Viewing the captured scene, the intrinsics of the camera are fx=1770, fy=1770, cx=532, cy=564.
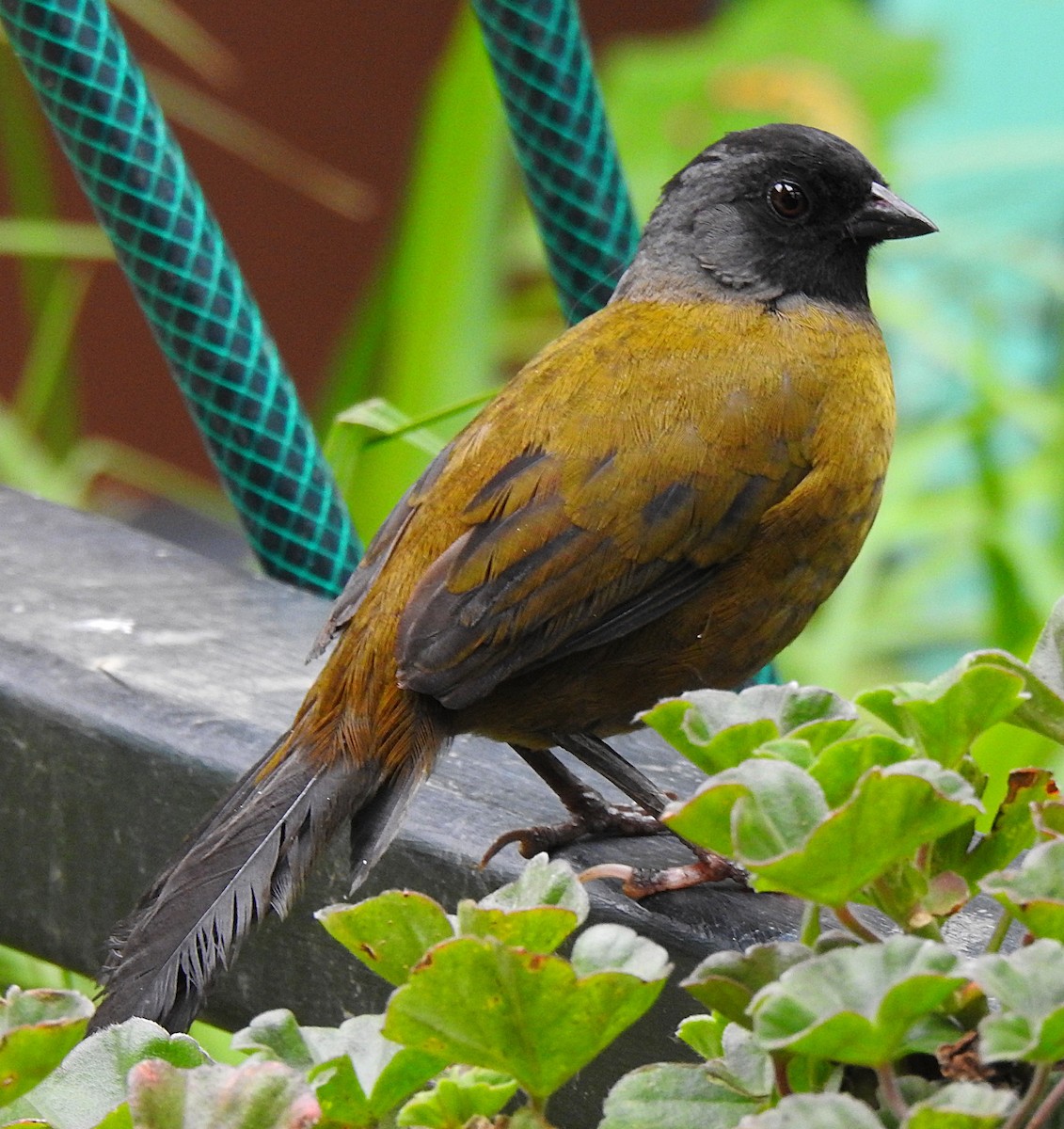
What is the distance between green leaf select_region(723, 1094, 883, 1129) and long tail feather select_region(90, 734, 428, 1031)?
2.43ft

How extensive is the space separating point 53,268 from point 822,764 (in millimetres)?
2918

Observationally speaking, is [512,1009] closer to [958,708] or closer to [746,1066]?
[746,1066]

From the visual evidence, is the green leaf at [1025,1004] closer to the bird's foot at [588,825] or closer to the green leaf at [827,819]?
the green leaf at [827,819]

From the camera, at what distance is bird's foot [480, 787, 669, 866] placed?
157 cm

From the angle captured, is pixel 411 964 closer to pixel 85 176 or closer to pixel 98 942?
pixel 98 942

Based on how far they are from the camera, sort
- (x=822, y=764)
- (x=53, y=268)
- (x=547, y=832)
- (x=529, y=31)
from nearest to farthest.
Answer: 1. (x=822, y=764)
2. (x=547, y=832)
3. (x=529, y=31)
4. (x=53, y=268)

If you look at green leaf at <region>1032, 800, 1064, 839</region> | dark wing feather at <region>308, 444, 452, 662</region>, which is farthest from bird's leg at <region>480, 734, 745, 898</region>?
green leaf at <region>1032, 800, 1064, 839</region>

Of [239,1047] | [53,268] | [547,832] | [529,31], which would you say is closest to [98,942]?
[547,832]

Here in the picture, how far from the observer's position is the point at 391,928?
0.81 metres

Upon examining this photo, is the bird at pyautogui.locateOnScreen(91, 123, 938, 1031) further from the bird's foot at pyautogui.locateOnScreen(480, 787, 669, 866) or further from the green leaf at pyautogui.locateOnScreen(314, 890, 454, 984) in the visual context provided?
the green leaf at pyautogui.locateOnScreen(314, 890, 454, 984)

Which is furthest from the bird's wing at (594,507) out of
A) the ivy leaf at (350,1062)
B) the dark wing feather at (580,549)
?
the ivy leaf at (350,1062)

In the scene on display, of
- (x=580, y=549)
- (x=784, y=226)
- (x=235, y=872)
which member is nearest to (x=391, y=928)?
(x=235, y=872)

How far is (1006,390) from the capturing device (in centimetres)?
365

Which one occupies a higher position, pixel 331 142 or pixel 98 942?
pixel 331 142
